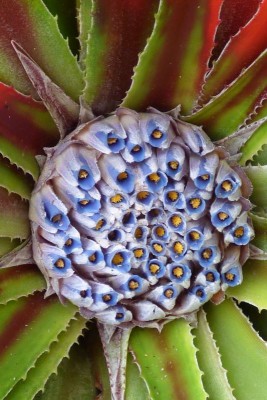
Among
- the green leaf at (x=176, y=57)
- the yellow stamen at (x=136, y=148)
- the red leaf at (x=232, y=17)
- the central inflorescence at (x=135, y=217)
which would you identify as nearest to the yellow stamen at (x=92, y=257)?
the central inflorescence at (x=135, y=217)

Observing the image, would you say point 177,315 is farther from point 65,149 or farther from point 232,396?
point 65,149

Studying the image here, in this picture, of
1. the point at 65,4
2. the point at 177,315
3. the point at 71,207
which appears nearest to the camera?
the point at 71,207

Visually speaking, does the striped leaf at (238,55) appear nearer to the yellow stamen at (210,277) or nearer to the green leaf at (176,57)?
the green leaf at (176,57)

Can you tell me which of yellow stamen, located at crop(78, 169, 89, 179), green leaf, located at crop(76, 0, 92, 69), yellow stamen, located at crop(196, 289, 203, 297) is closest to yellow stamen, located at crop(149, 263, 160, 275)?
yellow stamen, located at crop(196, 289, 203, 297)

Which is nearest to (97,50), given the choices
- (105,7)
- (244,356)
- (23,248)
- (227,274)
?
(105,7)

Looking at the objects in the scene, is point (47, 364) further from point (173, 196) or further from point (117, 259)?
point (173, 196)

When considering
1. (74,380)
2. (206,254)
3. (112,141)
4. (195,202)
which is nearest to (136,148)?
(112,141)
